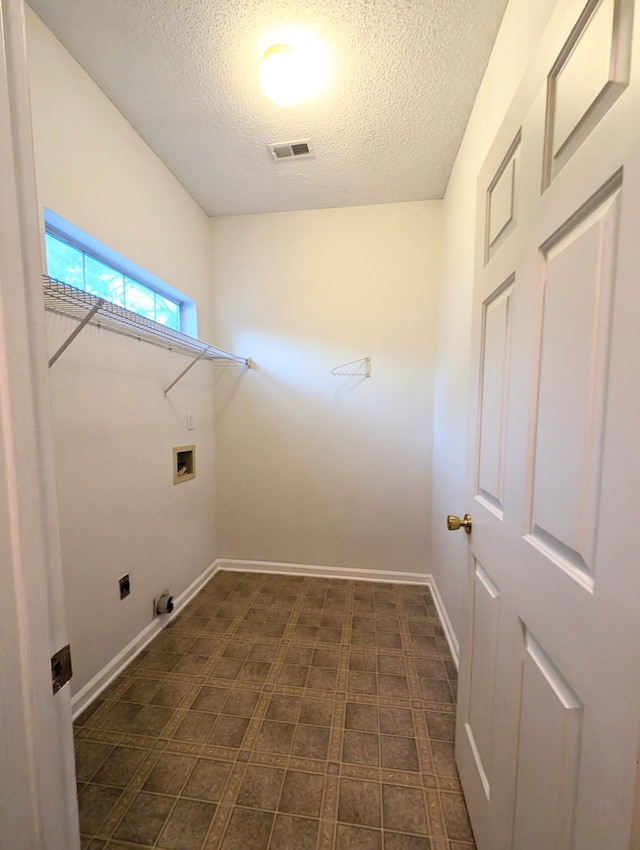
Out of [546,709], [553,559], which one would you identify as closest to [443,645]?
[546,709]

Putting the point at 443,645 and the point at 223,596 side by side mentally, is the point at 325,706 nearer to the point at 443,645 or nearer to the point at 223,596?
the point at 443,645

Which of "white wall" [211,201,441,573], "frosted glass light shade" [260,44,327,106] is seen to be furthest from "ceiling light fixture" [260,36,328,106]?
"white wall" [211,201,441,573]

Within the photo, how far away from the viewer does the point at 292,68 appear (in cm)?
133

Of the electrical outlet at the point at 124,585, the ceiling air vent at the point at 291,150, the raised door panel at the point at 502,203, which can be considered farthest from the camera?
the ceiling air vent at the point at 291,150

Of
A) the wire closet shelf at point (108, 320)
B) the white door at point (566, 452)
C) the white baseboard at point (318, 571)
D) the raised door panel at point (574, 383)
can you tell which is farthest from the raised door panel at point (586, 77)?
the white baseboard at point (318, 571)

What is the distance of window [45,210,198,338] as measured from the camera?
1369 mm

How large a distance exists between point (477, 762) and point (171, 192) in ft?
10.1

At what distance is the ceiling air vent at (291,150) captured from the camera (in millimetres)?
1768

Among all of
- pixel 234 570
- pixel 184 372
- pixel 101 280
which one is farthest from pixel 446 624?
pixel 101 280

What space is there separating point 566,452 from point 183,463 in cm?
218

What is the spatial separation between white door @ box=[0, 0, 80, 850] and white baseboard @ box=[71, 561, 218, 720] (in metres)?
1.12

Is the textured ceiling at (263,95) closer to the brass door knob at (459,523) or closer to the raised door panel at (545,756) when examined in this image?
the brass door knob at (459,523)

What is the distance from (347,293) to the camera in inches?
94.3

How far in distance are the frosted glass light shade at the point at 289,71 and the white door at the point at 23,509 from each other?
1.21 metres
